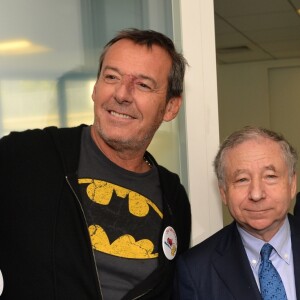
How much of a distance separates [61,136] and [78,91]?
0.33 meters

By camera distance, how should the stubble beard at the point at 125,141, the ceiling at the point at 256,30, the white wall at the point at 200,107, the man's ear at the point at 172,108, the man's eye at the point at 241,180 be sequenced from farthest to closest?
the ceiling at the point at 256,30, the white wall at the point at 200,107, the man's ear at the point at 172,108, the stubble beard at the point at 125,141, the man's eye at the point at 241,180

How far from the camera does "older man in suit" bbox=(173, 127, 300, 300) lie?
5.16 feet

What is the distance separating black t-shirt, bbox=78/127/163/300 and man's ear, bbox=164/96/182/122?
9.9 inches

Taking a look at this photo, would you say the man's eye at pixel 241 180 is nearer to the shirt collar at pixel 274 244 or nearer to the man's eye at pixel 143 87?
the shirt collar at pixel 274 244

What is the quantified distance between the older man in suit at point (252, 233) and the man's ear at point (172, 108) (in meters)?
0.28

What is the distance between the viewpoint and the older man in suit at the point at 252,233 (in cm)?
157

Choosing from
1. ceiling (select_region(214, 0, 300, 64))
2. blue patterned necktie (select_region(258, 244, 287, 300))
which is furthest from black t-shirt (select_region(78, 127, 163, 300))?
ceiling (select_region(214, 0, 300, 64))

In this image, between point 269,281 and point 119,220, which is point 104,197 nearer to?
point 119,220

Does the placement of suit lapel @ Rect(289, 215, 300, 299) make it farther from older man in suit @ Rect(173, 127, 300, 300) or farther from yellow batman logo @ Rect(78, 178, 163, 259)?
yellow batman logo @ Rect(78, 178, 163, 259)

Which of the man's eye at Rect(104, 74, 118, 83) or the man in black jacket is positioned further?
the man's eye at Rect(104, 74, 118, 83)

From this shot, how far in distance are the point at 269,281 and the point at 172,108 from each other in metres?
0.70

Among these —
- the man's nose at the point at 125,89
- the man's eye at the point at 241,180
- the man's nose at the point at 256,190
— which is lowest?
the man's nose at the point at 256,190

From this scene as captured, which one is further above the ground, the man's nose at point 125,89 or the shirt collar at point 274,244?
the man's nose at point 125,89

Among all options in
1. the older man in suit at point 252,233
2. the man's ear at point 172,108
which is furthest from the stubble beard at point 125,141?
the older man in suit at point 252,233
